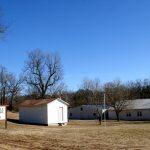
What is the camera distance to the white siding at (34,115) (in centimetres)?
5012

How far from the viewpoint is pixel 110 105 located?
268 feet

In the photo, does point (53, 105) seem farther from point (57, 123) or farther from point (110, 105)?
point (110, 105)

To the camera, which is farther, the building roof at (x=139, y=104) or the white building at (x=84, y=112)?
the white building at (x=84, y=112)

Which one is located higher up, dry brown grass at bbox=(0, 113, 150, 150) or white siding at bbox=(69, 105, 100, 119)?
white siding at bbox=(69, 105, 100, 119)

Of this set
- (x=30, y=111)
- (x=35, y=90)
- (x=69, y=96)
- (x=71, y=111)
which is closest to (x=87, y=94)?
(x=69, y=96)

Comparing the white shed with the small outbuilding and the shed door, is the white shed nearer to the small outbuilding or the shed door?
the shed door

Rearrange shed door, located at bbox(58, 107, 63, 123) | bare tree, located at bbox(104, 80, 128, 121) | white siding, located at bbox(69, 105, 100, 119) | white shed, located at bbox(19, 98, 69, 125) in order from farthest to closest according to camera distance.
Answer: white siding, located at bbox(69, 105, 100, 119)
bare tree, located at bbox(104, 80, 128, 121)
shed door, located at bbox(58, 107, 63, 123)
white shed, located at bbox(19, 98, 69, 125)

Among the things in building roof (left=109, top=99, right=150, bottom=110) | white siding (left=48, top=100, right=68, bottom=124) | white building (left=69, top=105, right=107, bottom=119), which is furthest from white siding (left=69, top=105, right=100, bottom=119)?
white siding (left=48, top=100, right=68, bottom=124)

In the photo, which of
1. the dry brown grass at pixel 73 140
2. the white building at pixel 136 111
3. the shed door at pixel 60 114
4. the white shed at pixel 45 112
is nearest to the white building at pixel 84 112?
the white building at pixel 136 111

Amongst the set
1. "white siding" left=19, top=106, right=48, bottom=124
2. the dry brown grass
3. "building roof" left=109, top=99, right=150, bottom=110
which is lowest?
the dry brown grass

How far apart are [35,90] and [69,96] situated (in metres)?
26.4

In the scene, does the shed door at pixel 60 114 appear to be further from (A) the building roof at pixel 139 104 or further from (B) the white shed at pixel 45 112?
(A) the building roof at pixel 139 104

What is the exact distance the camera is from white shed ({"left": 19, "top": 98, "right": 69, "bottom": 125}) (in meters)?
49.9

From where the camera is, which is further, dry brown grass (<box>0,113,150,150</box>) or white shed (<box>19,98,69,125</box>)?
white shed (<box>19,98,69,125</box>)
